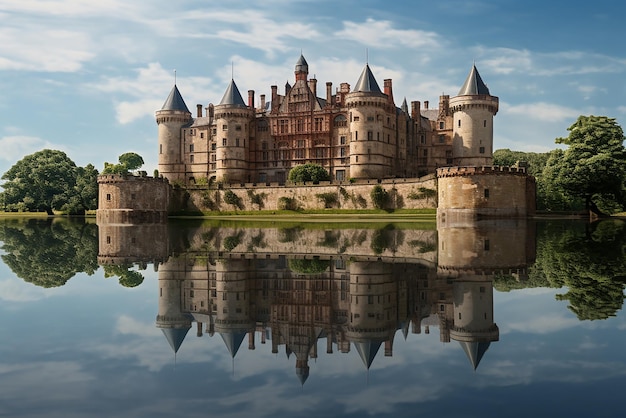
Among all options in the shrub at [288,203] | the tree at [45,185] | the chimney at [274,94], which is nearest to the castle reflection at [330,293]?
the shrub at [288,203]

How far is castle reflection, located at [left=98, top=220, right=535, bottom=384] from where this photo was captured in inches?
441

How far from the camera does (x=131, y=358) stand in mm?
9906

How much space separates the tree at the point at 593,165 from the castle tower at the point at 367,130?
62.9 feet

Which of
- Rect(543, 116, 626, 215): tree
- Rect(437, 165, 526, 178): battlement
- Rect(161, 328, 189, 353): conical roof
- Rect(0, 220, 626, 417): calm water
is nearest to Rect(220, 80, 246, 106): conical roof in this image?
Rect(437, 165, 526, 178): battlement

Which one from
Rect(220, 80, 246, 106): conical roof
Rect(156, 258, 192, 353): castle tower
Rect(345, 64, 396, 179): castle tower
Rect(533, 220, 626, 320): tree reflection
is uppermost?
Rect(220, 80, 246, 106): conical roof

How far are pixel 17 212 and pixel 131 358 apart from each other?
300 ft

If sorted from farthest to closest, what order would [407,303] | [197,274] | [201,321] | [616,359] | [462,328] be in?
[197,274], [407,303], [201,321], [462,328], [616,359]

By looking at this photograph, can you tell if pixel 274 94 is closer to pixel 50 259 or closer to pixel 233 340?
pixel 50 259

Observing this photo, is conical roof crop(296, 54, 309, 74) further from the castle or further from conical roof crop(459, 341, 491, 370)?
conical roof crop(459, 341, 491, 370)

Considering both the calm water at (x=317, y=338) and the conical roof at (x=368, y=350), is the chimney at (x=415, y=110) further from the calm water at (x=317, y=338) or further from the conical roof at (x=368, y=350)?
the conical roof at (x=368, y=350)

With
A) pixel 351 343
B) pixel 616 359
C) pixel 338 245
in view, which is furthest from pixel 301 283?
pixel 338 245

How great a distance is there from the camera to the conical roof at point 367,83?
7112 cm

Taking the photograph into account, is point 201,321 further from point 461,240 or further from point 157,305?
point 461,240

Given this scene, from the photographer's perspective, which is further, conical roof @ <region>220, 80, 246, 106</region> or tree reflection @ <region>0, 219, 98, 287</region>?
conical roof @ <region>220, 80, 246, 106</region>
